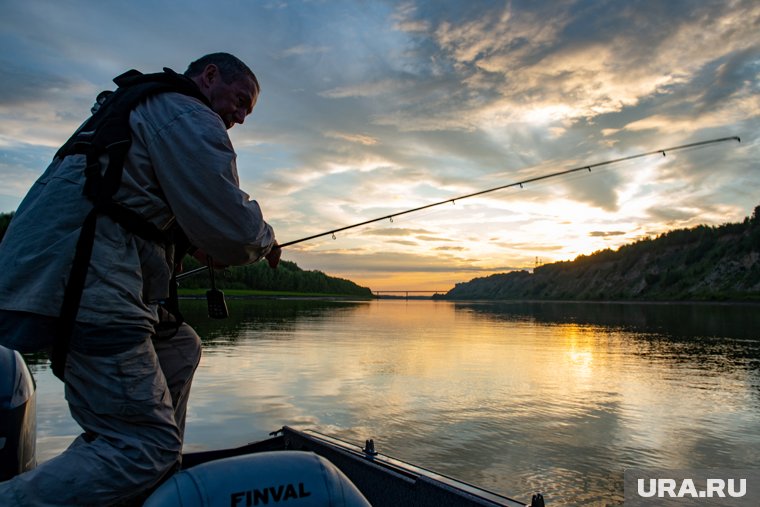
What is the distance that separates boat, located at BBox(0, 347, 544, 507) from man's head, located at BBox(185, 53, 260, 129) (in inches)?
67.9

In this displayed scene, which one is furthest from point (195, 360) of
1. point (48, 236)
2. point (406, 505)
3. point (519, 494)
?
point (519, 494)

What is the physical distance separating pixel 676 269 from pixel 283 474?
113449mm

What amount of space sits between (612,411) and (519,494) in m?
5.13

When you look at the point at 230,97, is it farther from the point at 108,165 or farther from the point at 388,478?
the point at 388,478

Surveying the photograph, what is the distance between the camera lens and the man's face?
9.34 feet

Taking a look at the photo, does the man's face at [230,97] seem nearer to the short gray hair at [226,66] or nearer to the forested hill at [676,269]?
the short gray hair at [226,66]

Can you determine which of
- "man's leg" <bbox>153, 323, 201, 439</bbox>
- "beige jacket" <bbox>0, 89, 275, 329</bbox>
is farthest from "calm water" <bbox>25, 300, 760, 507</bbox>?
"beige jacket" <bbox>0, 89, 275, 329</bbox>

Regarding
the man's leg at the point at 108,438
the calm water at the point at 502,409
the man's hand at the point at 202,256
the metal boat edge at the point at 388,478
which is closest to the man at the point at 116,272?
the man's leg at the point at 108,438

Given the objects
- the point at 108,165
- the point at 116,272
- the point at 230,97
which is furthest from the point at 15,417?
the point at 230,97

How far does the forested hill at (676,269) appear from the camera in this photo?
272 feet

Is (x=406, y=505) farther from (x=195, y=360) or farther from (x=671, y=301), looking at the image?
(x=671, y=301)

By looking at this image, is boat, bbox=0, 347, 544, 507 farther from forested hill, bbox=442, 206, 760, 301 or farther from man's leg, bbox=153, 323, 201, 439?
forested hill, bbox=442, 206, 760, 301

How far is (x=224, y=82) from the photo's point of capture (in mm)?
2854

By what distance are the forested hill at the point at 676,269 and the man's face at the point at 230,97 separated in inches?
3232
